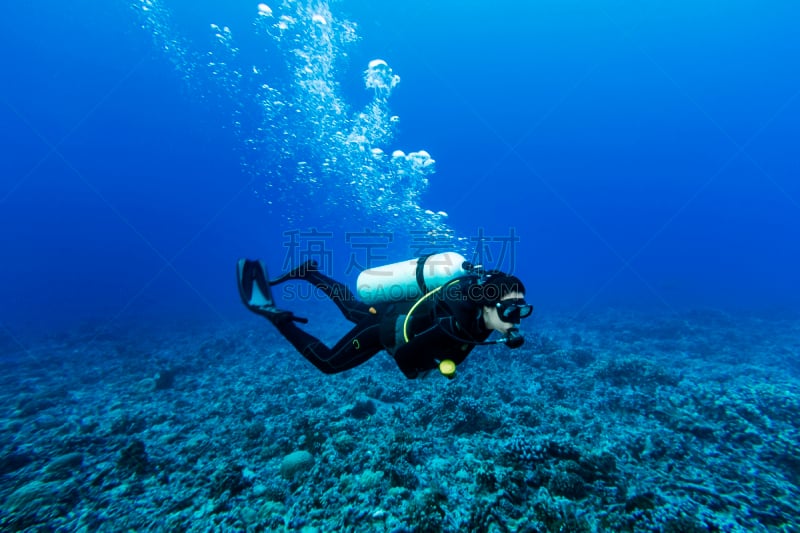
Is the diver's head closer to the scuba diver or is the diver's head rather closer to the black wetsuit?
the scuba diver

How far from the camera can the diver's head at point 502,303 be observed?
144 inches

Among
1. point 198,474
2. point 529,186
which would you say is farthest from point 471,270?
point 529,186

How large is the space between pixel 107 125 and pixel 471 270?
101306 mm

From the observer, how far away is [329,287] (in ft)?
22.5

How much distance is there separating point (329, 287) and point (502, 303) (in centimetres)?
427

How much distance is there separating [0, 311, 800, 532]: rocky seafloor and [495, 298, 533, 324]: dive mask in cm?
309

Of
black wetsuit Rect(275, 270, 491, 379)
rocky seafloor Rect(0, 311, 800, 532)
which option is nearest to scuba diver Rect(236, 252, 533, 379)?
black wetsuit Rect(275, 270, 491, 379)

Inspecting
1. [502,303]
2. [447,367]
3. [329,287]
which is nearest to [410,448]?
[447,367]

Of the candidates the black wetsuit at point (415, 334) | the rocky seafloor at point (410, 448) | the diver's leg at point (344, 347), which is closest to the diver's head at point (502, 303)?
the black wetsuit at point (415, 334)

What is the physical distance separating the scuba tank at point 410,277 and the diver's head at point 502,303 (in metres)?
1.11

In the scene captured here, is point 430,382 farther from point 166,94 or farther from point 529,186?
point 529,186

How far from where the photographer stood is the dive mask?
364 centimetres

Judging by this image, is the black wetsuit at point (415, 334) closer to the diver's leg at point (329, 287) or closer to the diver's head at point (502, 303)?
the diver's head at point (502, 303)

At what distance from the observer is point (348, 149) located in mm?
26219
